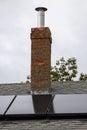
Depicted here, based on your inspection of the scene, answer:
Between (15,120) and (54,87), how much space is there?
4.39 m

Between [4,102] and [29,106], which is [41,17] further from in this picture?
[29,106]

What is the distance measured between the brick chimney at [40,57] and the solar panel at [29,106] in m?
1.28

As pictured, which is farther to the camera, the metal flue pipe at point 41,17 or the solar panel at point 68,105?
the metal flue pipe at point 41,17

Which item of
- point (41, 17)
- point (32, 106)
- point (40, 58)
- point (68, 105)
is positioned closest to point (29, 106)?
point (32, 106)

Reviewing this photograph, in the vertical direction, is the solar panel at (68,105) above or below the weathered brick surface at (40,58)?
below

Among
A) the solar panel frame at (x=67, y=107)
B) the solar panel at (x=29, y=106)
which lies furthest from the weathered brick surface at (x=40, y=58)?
the solar panel frame at (x=67, y=107)

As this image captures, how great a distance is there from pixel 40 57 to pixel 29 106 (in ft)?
→ 10.3

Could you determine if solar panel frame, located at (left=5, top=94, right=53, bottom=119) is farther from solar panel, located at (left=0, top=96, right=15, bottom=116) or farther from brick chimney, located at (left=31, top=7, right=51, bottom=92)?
brick chimney, located at (left=31, top=7, right=51, bottom=92)

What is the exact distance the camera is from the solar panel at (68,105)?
13.0 meters

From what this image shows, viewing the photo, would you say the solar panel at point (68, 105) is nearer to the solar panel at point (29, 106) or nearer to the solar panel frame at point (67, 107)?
the solar panel frame at point (67, 107)

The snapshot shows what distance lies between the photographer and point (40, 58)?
16.7 metres

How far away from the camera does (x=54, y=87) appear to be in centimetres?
1752

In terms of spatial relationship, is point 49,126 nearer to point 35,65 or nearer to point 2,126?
point 2,126

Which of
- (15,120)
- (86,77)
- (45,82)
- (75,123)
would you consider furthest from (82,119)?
(86,77)
